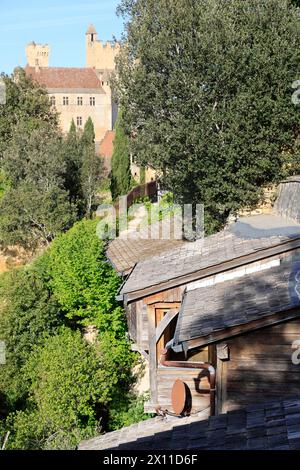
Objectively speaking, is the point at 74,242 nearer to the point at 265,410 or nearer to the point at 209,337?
the point at 209,337

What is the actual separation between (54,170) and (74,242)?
10.3 meters

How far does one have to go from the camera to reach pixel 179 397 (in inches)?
377

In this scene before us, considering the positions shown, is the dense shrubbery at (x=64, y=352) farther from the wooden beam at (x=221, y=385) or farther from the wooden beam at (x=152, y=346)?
the wooden beam at (x=221, y=385)

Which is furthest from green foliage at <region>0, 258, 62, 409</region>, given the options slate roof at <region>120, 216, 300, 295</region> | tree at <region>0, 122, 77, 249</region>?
tree at <region>0, 122, 77, 249</region>

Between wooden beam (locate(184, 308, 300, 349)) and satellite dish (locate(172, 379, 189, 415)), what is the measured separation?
1.44 metres

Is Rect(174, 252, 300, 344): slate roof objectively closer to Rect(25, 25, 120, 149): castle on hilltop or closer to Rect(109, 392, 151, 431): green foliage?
Rect(109, 392, 151, 431): green foliage

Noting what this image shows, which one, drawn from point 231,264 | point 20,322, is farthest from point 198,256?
point 20,322

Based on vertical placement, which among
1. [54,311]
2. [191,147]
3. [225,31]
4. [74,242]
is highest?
[225,31]

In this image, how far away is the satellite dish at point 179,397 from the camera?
9.52 m

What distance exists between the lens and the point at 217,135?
1912 cm

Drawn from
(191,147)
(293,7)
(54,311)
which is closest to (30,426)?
(54,311)

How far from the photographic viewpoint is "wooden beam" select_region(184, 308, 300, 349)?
27.4 ft

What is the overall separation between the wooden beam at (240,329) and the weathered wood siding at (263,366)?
29 cm

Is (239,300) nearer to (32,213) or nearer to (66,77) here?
(32,213)
